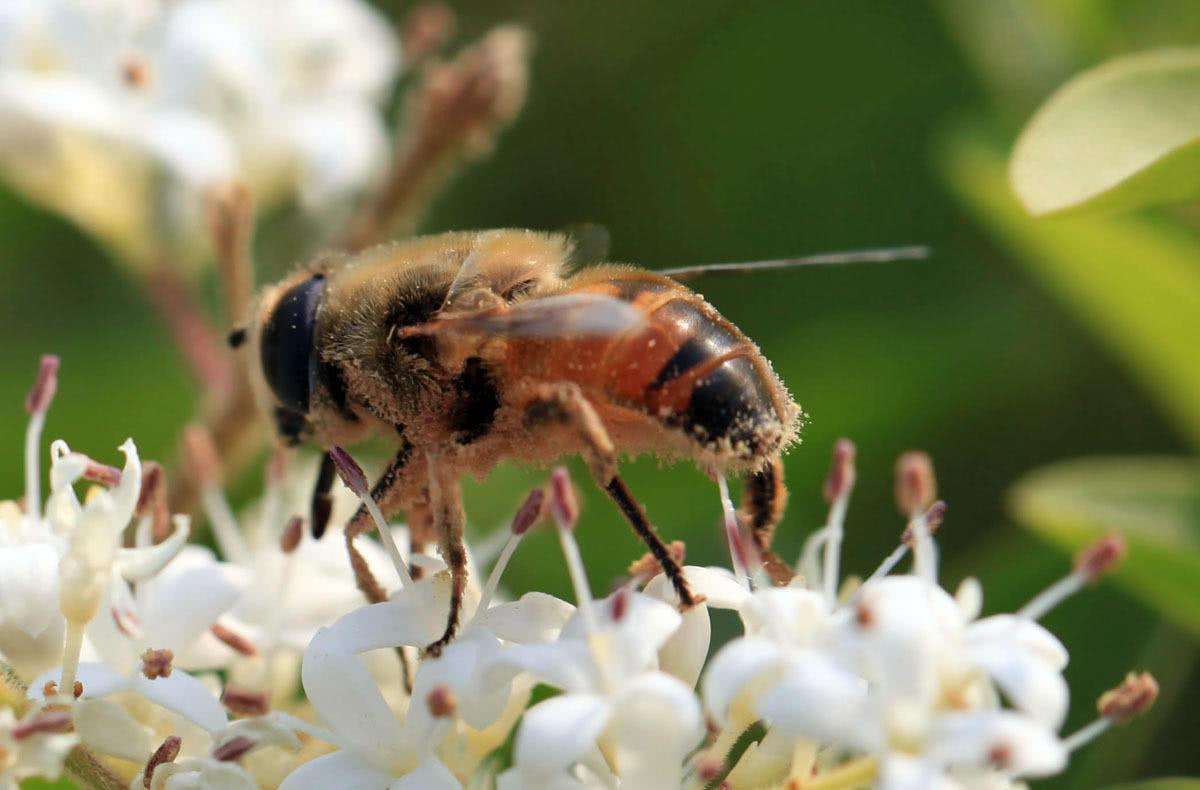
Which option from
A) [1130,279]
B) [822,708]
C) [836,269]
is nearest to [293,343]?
[822,708]

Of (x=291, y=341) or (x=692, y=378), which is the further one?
(x=291, y=341)

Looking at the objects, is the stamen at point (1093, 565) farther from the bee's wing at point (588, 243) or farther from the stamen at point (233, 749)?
the stamen at point (233, 749)

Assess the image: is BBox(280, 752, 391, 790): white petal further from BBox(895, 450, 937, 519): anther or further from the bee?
BBox(895, 450, 937, 519): anther

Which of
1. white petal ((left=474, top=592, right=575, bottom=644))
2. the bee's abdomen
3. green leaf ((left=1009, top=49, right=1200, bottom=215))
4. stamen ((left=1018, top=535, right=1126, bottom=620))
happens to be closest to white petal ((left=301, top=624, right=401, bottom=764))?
white petal ((left=474, top=592, right=575, bottom=644))

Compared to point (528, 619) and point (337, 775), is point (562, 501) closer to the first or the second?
point (528, 619)

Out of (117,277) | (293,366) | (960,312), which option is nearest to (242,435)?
(293,366)

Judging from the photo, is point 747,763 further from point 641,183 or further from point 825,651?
point 641,183

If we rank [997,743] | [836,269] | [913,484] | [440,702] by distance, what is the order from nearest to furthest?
[997,743] → [440,702] → [913,484] → [836,269]
